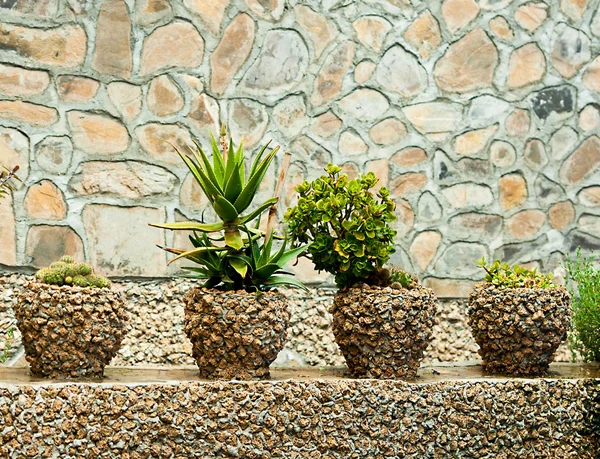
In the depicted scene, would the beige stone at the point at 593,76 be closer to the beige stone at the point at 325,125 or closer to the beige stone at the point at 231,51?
the beige stone at the point at 325,125

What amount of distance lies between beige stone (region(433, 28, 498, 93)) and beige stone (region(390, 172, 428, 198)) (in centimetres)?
56

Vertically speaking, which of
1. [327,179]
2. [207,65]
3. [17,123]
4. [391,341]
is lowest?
[391,341]

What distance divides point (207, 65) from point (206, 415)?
7.46 feet

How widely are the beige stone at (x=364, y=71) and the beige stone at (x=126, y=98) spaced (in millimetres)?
1258

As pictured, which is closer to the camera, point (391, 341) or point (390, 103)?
point (391, 341)

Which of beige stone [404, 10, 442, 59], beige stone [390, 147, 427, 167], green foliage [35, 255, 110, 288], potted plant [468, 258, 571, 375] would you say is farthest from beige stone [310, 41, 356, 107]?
green foliage [35, 255, 110, 288]

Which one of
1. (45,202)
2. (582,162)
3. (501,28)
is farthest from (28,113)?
(582,162)

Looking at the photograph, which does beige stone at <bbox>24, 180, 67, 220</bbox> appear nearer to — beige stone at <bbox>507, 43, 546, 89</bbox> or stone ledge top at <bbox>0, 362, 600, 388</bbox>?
stone ledge top at <bbox>0, 362, 600, 388</bbox>

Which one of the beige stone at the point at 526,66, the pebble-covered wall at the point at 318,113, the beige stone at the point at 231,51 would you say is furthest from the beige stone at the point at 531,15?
the beige stone at the point at 231,51

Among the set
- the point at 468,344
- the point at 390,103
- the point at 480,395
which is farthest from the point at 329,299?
the point at 480,395

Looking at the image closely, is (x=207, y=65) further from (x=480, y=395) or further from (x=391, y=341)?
(x=480, y=395)

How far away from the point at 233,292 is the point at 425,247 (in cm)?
204

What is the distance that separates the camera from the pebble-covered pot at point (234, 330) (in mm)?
3139

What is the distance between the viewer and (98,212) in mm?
4410
